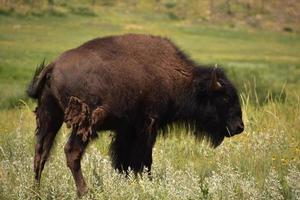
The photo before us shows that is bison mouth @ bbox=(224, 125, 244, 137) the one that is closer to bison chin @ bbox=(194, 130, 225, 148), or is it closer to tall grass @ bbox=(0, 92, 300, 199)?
bison chin @ bbox=(194, 130, 225, 148)

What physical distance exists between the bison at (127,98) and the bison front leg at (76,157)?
0.01 meters

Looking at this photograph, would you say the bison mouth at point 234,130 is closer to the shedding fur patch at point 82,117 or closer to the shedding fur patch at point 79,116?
the shedding fur patch at point 82,117

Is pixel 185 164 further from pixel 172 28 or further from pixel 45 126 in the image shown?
pixel 172 28

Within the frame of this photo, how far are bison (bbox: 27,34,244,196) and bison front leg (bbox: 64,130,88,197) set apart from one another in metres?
0.01

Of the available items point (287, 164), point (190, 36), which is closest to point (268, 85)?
point (287, 164)

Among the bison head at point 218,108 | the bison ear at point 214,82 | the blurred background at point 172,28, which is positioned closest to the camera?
the bison ear at point 214,82

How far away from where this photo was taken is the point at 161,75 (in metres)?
8.81

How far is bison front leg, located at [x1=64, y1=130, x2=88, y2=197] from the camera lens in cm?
805

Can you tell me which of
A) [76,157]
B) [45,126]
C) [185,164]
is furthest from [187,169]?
[45,126]

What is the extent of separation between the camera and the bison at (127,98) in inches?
321

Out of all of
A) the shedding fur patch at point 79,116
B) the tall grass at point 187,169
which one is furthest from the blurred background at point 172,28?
the shedding fur patch at point 79,116

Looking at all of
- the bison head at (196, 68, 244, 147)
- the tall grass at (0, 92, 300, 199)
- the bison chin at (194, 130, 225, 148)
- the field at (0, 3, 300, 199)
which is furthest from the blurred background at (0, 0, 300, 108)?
the bison head at (196, 68, 244, 147)

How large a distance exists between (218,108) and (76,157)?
7.62 feet

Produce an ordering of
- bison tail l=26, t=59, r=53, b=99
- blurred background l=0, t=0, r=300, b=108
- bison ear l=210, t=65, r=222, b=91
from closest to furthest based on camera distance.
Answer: bison tail l=26, t=59, r=53, b=99 < bison ear l=210, t=65, r=222, b=91 < blurred background l=0, t=0, r=300, b=108
